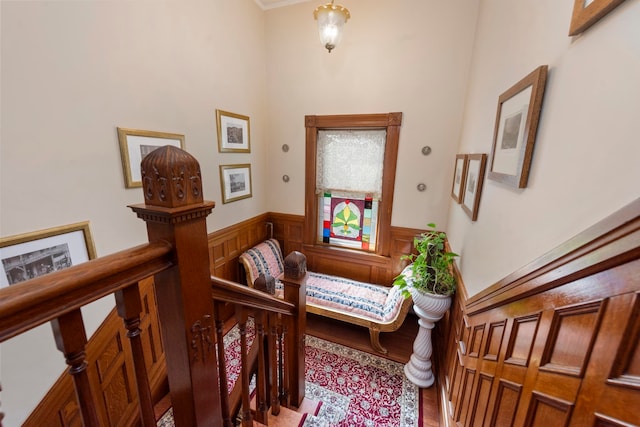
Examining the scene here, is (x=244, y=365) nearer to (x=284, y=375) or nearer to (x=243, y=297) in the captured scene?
(x=243, y=297)

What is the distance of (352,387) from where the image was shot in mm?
2133

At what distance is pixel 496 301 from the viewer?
1062 mm

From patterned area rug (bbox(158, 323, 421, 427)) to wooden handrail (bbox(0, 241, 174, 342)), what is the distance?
1.51 metres

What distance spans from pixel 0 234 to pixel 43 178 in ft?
1.06

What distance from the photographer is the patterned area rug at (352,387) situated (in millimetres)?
1880

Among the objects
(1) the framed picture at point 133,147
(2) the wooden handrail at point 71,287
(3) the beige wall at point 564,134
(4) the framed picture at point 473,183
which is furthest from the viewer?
(1) the framed picture at point 133,147

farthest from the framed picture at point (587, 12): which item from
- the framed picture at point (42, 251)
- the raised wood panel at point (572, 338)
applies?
the framed picture at point (42, 251)

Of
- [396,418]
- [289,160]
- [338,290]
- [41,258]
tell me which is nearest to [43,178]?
[41,258]

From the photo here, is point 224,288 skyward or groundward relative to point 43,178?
groundward

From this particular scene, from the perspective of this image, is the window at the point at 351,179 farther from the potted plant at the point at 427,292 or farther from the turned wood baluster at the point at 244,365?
the turned wood baluster at the point at 244,365

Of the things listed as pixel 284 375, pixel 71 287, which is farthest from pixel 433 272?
pixel 71 287

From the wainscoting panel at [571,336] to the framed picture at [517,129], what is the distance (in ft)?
1.46

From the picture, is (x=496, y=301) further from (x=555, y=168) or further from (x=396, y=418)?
(x=396, y=418)

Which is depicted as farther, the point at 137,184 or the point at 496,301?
the point at 137,184
